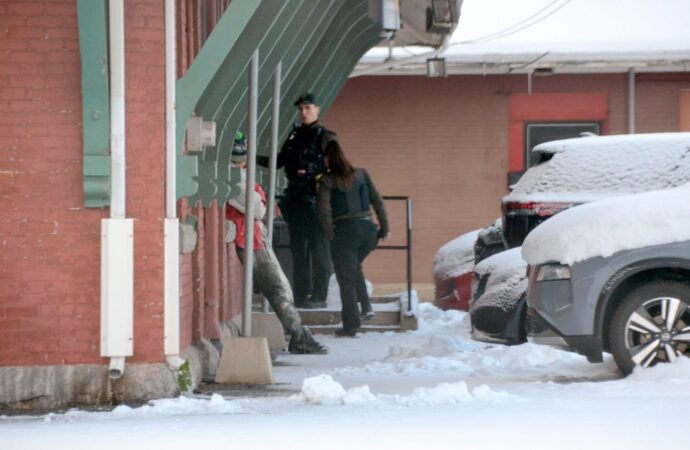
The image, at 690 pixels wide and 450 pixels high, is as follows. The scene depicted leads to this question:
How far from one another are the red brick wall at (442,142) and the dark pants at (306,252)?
23.0ft

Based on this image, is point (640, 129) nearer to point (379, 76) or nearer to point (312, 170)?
point (379, 76)

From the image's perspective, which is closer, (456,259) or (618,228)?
(618,228)

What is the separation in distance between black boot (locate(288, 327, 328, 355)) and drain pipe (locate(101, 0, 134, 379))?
3328 millimetres

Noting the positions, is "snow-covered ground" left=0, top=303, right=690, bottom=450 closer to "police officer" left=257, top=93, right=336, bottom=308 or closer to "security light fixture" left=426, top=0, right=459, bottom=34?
"police officer" left=257, top=93, right=336, bottom=308

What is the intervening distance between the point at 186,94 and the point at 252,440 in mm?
2801

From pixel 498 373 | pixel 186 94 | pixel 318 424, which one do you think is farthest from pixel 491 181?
pixel 318 424

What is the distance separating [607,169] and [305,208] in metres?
3.76

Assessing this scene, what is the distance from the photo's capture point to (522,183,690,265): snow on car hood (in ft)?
33.1

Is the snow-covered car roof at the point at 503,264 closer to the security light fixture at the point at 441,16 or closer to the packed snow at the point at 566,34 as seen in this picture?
the security light fixture at the point at 441,16

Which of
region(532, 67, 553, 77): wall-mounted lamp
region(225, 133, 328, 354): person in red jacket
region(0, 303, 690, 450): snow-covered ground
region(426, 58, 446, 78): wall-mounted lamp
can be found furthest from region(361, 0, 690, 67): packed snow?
region(0, 303, 690, 450): snow-covered ground

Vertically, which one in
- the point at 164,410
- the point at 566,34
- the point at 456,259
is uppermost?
the point at 566,34

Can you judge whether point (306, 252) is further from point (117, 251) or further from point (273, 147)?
point (117, 251)

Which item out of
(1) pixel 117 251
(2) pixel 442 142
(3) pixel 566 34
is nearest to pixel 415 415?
(1) pixel 117 251

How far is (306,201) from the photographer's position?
1516 centimetres
